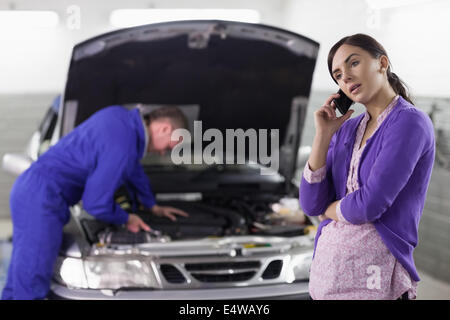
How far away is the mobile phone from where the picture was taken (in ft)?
3.38

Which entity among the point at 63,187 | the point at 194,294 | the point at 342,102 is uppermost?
the point at 342,102

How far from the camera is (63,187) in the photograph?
2.12 meters

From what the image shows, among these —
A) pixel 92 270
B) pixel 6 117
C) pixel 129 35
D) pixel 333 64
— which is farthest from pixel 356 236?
pixel 6 117

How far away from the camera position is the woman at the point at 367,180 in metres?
0.92

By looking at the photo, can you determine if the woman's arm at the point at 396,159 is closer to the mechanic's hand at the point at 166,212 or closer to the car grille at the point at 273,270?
the car grille at the point at 273,270

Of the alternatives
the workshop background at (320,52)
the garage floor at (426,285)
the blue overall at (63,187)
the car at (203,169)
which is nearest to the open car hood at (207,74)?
the car at (203,169)

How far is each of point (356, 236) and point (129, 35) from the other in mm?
1363

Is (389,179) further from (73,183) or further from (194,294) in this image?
(73,183)

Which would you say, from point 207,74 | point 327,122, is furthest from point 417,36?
point 327,122

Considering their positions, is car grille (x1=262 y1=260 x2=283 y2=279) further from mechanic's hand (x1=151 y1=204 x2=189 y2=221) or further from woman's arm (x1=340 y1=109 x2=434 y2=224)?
woman's arm (x1=340 y1=109 x2=434 y2=224)

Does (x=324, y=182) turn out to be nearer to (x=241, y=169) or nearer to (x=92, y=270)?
(x=92, y=270)

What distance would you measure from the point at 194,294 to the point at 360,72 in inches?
44.2

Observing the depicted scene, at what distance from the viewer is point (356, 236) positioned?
101 centimetres

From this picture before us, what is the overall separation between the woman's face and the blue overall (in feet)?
3.92
